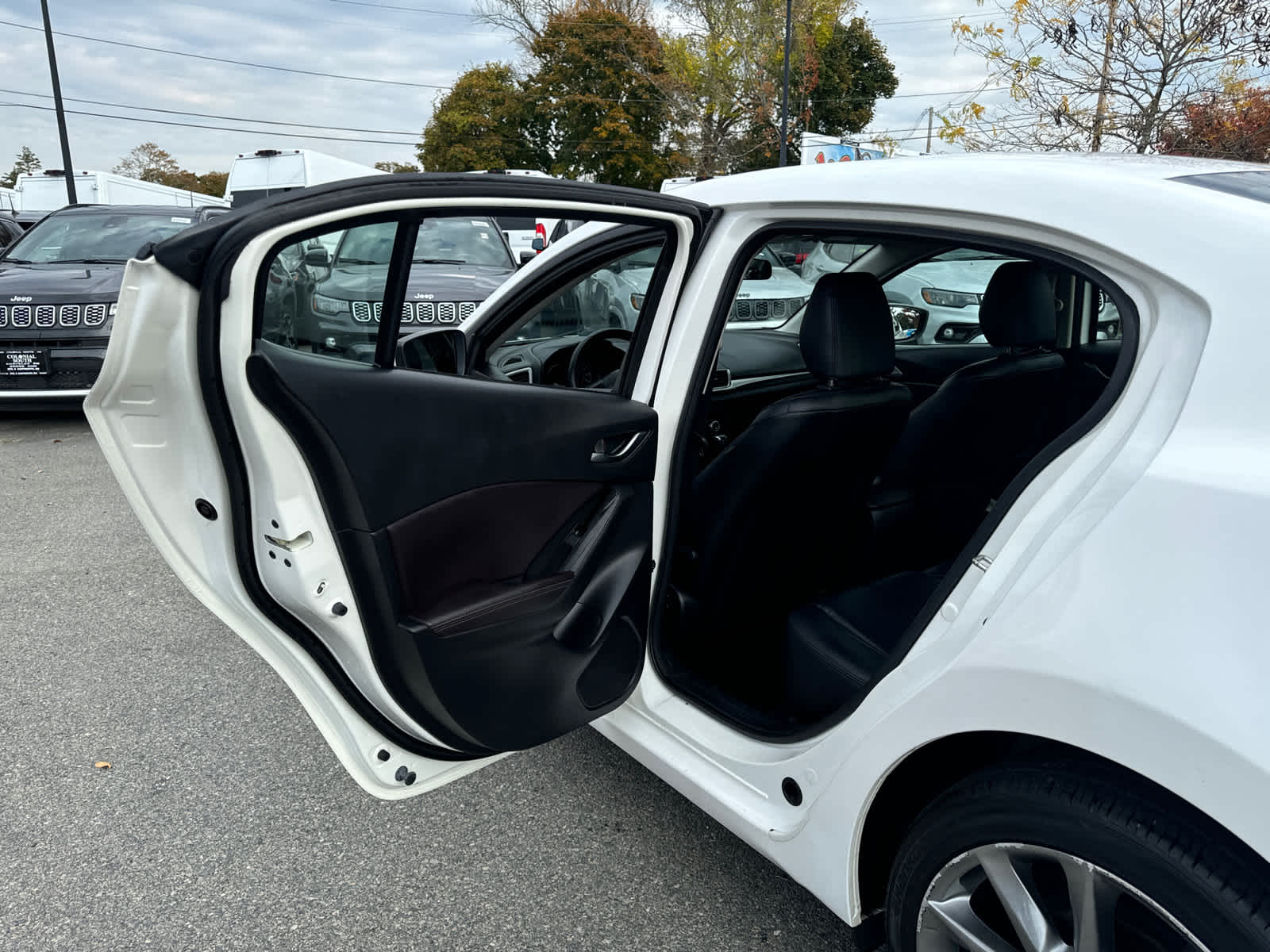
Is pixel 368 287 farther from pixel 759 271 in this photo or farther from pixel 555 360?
pixel 759 271

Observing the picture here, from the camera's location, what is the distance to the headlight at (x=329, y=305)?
2184mm

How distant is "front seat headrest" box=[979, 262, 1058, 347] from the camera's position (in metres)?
2.35

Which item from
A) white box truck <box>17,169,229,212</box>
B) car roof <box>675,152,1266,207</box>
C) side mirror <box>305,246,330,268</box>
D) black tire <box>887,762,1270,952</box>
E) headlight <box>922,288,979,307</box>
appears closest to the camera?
black tire <box>887,762,1270,952</box>

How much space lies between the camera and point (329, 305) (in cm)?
224

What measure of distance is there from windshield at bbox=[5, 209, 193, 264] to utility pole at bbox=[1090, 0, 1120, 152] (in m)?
7.62

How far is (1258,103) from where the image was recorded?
23.5 feet

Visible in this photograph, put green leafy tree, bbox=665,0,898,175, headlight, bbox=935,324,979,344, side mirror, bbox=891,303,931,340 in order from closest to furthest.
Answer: side mirror, bbox=891,303,931,340, headlight, bbox=935,324,979,344, green leafy tree, bbox=665,0,898,175

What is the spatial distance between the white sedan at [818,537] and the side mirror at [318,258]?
0.40 m

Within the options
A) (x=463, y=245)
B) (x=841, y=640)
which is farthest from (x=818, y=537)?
(x=463, y=245)

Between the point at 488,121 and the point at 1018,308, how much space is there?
137 feet

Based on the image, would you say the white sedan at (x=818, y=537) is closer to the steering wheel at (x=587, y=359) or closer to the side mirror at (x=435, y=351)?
the side mirror at (x=435, y=351)

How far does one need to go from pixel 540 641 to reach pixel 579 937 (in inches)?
26.2

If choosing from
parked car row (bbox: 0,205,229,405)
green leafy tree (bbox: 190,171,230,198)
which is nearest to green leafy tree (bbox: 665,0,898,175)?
parked car row (bbox: 0,205,229,405)

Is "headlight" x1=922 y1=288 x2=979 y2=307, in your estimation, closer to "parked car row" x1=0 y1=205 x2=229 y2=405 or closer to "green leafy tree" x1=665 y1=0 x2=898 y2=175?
"parked car row" x1=0 y1=205 x2=229 y2=405
